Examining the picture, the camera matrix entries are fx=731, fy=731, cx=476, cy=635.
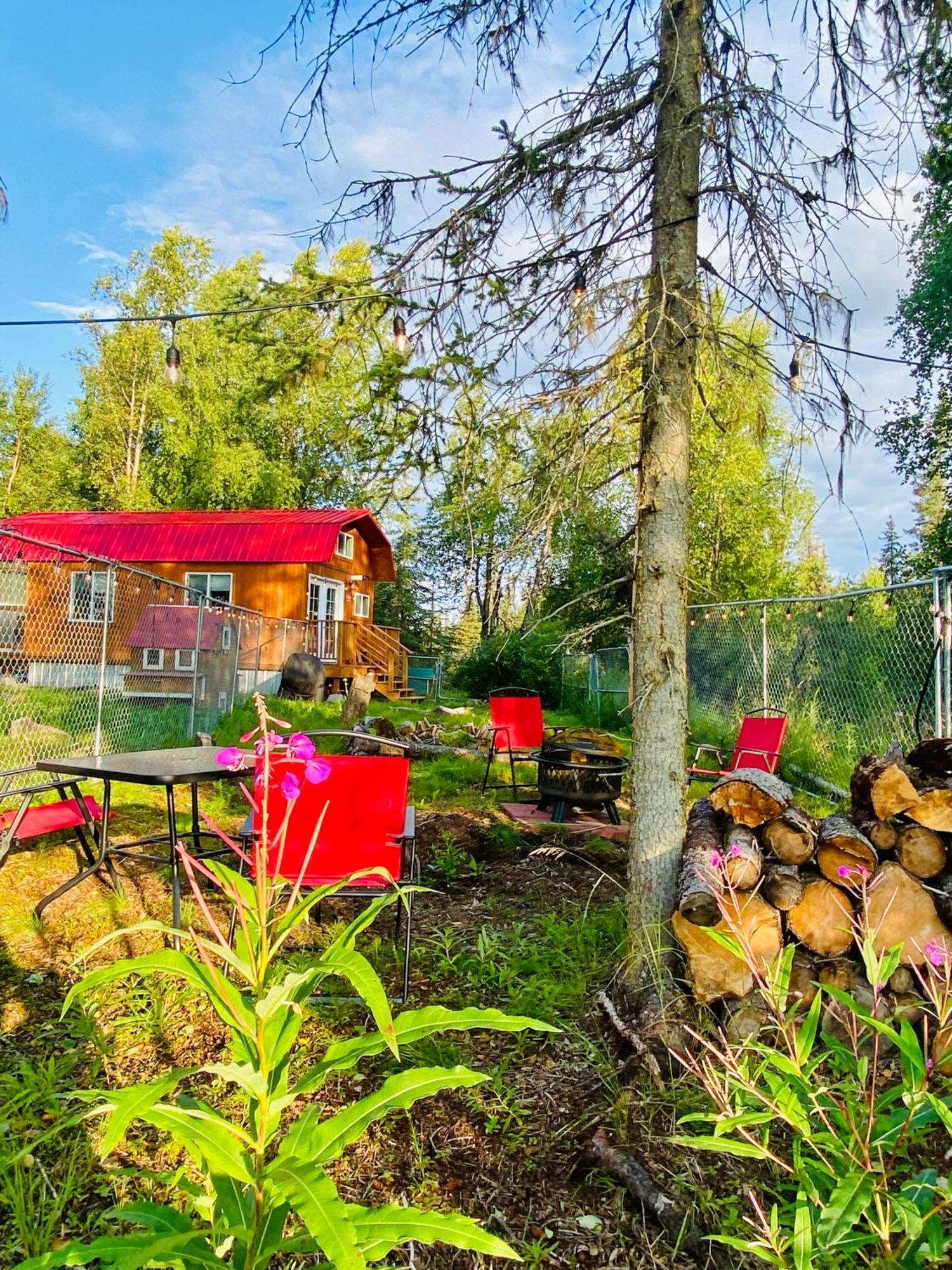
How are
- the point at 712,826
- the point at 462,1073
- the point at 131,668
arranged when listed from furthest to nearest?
the point at 131,668 → the point at 712,826 → the point at 462,1073

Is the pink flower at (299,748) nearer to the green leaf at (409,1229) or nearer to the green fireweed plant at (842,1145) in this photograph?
the green leaf at (409,1229)

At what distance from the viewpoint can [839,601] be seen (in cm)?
755

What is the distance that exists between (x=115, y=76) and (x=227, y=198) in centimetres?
138

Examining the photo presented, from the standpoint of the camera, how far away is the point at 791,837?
2.63 m

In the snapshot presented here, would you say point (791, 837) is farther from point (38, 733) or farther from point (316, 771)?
point (38, 733)

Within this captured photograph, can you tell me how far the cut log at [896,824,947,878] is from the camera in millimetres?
2492

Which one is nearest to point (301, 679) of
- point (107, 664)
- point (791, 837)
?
point (107, 664)

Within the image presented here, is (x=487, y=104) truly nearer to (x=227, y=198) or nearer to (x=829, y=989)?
(x=829, y=989)

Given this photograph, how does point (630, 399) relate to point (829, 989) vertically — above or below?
above

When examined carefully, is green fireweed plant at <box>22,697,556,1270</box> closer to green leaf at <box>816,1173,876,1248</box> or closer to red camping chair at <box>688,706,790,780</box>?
green leaf at <box>816,1173,876,1248</box>

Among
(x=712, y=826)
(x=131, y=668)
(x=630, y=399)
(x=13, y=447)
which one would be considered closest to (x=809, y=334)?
(x=630, y=399)

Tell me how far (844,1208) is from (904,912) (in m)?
1.43

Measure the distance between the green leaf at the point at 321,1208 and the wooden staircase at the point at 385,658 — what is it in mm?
19089

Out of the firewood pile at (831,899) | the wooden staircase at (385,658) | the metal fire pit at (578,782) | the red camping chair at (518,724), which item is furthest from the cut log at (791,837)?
the wooden staircase at (385,658)
